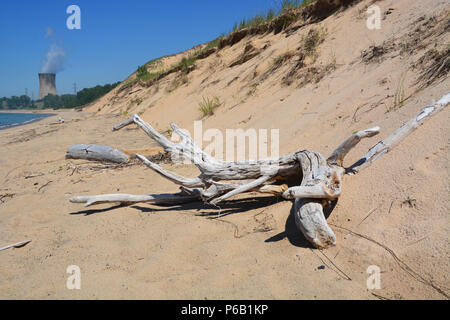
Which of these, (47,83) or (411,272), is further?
(47,83)

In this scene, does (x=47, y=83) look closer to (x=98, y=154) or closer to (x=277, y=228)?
(x=98, y=154)

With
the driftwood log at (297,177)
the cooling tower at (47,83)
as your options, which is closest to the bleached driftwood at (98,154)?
the driftwood log at (297,177)

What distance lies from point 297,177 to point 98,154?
158 inches

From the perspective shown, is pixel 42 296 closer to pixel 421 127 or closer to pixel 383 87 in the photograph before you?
pixel 421 127

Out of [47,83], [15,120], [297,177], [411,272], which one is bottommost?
[411,272]

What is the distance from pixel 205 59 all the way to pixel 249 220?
11735 millimetres

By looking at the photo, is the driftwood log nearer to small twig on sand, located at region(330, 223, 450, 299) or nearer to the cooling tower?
small twig on sand, located at region(330, 223, 450, 299)

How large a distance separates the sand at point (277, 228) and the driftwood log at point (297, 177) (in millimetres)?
110

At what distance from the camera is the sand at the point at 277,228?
197 cm

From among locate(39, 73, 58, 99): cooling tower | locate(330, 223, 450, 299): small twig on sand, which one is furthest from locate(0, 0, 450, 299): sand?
locate(39, 73, 58, 99): cooling tower

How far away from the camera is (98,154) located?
5.67m

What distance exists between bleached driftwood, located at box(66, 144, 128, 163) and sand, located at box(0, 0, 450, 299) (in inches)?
14.3

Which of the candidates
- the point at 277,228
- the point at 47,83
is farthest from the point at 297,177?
the point at 47,83

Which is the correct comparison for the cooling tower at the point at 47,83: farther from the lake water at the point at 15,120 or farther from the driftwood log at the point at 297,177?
the driftwood log at the point at 297,177
